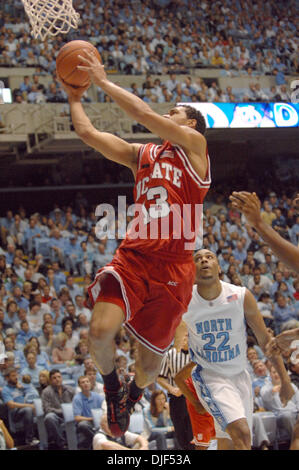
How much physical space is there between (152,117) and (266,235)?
1.05 metres

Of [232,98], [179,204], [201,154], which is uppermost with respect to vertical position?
[232,98]

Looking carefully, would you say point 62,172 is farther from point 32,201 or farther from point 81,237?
point 81,237

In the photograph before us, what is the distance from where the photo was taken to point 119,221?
12719 mm

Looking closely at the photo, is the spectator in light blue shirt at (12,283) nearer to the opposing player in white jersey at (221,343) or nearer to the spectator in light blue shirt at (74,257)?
the spectator in light blue shirt at (74,257)

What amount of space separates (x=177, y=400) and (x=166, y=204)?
3.00 metres

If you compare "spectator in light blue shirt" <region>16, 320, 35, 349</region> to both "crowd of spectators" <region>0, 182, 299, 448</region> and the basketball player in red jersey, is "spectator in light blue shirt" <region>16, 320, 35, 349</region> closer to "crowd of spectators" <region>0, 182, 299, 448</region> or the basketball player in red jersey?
"crowd of spectators" <region>0, 182, 299, 448</region>

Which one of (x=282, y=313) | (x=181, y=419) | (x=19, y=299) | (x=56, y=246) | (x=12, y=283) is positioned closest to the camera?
(x=181, y=419)

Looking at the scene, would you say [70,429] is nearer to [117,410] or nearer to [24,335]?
[24,335]

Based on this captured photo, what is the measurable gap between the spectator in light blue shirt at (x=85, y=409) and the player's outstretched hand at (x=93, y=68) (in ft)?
14.5

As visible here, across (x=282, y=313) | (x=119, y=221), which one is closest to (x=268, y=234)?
(x=282, y=313)

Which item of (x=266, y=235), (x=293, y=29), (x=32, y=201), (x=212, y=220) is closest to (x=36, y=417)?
(x=266, y=235)

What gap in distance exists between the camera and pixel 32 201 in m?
15.5

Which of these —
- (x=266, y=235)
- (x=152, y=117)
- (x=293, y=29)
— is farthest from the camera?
(x=293, y=29)

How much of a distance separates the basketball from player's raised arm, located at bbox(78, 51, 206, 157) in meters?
0.07
